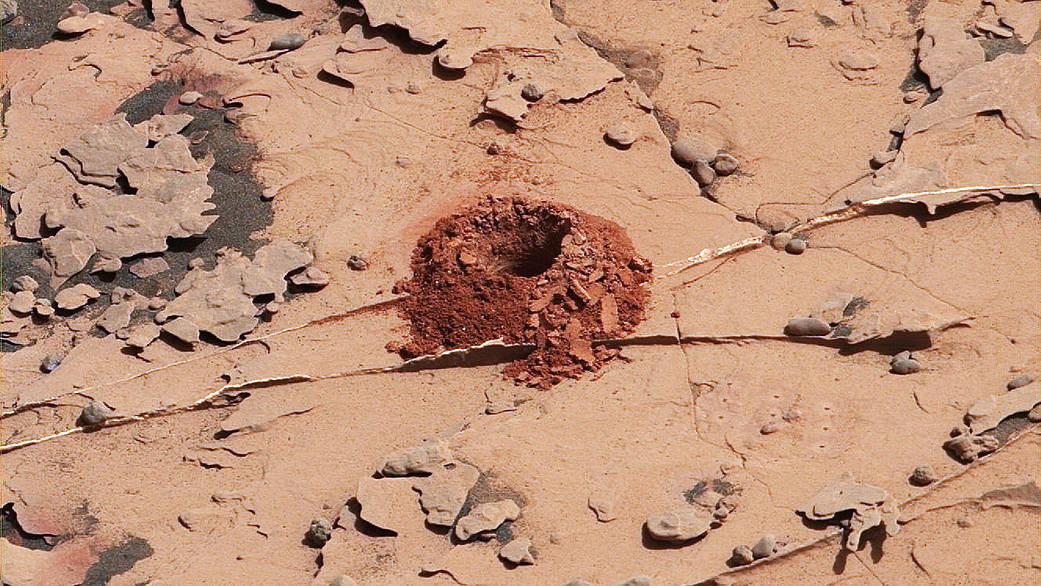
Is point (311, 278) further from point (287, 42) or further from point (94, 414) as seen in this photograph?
point (287, 42)

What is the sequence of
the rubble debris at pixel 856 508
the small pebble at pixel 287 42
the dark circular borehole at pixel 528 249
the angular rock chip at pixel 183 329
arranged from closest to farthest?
the rubble debris at pixel 856 508
the angular rock chip at pixel 183 329
the dark circular borehole at pixel 528 249
the small pebble at pixel 287 42

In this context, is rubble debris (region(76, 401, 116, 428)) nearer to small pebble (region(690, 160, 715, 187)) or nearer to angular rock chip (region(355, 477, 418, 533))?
angular rock chip (region(355, 477, 418, 533))

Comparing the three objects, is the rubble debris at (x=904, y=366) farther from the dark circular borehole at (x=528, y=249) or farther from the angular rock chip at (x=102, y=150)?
the angular rock chip at (x=102, y=150)

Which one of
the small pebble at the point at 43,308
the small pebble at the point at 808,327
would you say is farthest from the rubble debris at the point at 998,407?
the small pebble at the point at 43,308

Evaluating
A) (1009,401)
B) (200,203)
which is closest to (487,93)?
(200,203)

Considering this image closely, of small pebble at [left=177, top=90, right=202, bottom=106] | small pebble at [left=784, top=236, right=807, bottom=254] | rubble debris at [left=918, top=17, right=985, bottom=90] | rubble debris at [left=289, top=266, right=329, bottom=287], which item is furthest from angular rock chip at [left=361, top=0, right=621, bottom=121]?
rubble debris at [left=918, top=17, right=985, bottom=90]

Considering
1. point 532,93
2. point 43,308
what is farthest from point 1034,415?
point 43,308
